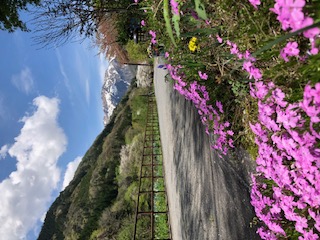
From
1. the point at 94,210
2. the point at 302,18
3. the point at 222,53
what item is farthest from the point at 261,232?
the point at 94,210

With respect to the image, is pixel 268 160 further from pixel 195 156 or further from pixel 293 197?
pixel 195 156

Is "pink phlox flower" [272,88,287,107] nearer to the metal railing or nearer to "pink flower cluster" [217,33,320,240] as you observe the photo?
"pink flower cluster" [217,33,320,240]

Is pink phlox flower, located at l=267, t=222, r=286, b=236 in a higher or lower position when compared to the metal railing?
lower

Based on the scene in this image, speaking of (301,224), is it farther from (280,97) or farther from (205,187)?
(205,187)

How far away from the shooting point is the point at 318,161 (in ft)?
5.63

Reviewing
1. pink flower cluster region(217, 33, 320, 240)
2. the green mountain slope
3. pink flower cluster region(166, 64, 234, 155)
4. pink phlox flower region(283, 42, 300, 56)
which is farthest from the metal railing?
pink phlox flower region(283, 42, 300, 56)

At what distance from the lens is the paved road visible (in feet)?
10.2

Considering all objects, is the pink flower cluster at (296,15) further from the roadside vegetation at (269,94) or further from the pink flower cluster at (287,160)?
the pink flower cluster at (287,160)

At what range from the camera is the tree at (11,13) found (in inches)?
320

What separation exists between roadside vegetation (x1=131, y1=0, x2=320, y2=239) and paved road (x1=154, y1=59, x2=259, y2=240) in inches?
8.6

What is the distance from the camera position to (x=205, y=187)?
3977 millimetres

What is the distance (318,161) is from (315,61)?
0.56 metres

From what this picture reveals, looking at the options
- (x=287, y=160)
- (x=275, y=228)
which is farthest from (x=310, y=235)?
A: (x=287, y=160)

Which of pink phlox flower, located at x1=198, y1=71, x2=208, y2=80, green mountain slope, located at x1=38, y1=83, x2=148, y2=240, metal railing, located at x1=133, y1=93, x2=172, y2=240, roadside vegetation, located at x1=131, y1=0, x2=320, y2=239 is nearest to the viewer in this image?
roadside vegetation, located at x1=131, y1=0, x2=320, y2=239
